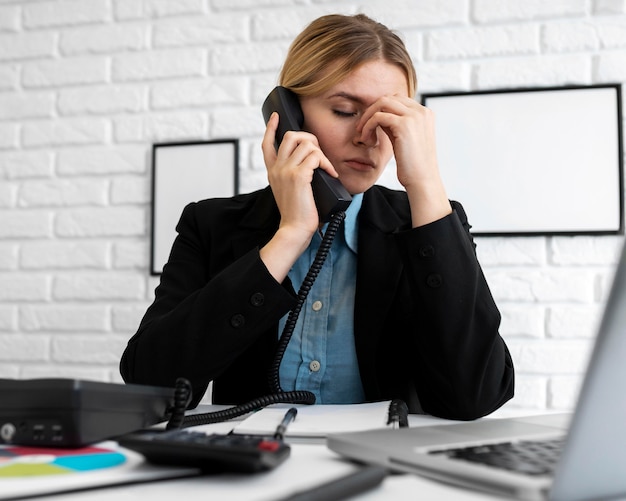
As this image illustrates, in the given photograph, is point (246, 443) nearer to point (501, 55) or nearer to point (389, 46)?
point (389, 46)

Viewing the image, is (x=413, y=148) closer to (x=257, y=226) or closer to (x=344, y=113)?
(x=344, y=113)

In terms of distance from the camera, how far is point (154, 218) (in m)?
1.87

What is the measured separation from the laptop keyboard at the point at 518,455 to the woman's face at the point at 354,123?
724 millimetres

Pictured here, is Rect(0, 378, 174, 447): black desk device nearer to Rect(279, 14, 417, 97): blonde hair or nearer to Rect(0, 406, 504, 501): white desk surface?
Rect(0, 406, 504, 501): white desk surface

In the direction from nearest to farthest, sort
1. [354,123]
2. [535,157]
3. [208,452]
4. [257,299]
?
[208,452]
[257,299]
[354,123]
[535,157]

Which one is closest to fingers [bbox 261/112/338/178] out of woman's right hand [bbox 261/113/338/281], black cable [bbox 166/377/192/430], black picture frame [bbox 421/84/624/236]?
woman's right hand [bbox 261/113/338/281]

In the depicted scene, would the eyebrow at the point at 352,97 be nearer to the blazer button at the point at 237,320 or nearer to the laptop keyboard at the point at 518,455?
the blazer button at the point at 237,320

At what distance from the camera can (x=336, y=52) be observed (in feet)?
4.11

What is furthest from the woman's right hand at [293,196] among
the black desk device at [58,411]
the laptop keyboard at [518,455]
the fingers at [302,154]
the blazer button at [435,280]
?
the laptop keyboard at [518,455]

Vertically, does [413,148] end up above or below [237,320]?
above

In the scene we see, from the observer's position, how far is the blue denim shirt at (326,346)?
1.21 metres

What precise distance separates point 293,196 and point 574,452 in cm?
78

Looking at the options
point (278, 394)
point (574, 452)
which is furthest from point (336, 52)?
point (574, 452)

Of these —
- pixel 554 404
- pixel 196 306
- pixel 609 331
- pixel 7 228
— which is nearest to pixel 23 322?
pixel 7 228
